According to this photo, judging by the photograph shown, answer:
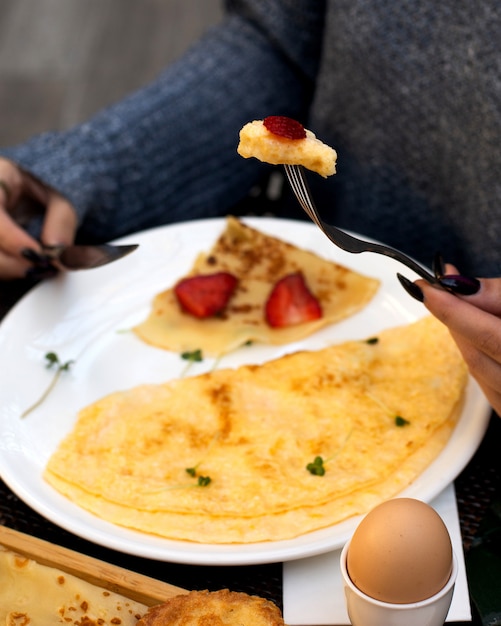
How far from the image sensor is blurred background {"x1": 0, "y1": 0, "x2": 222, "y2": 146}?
3711 millimetres

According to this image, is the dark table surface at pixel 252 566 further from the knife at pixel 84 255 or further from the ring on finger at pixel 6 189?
the ring on finger at pixel 6 189

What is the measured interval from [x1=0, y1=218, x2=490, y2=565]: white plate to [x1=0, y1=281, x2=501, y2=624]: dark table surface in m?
0.04

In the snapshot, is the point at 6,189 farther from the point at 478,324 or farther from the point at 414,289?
the point at 478,324

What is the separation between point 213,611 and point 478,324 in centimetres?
50

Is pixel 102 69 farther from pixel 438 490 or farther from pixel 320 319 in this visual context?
pixel 438 490

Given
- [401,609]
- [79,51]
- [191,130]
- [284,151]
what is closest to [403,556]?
[401,609]

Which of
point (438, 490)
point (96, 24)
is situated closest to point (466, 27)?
point (438, 490)

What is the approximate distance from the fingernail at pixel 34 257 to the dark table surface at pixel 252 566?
1.57 feet

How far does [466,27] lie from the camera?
138 centimetres

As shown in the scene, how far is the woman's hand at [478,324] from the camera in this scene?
96 centimetres

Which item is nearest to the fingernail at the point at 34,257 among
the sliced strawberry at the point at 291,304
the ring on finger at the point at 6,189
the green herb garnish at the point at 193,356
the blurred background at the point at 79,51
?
the ring on finger at the point at 6,189

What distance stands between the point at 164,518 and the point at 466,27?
3.51ft

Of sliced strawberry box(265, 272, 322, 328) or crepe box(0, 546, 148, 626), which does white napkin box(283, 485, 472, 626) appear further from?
sliced strawberry box(265, 272, 322, 328)

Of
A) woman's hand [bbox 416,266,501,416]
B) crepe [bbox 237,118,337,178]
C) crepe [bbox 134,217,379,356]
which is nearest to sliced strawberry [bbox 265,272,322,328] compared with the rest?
crepe [bbox 134,217,379,356]
